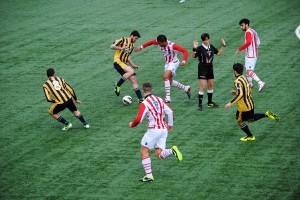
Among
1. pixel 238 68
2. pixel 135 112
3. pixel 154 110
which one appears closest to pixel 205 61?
pixel 238 68

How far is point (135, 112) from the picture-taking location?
1945cm

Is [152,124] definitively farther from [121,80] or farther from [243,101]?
[121,80]

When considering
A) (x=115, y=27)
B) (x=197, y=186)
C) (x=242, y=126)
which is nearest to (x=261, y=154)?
(x=242, y=126)

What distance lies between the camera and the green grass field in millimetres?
14414

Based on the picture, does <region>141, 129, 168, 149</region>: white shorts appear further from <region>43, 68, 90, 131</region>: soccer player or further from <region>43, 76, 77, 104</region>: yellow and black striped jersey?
<region>43, 76, 77, 104</region>: yellow and black striped jersey

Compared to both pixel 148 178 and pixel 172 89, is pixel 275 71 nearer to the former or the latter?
pixel 172 89

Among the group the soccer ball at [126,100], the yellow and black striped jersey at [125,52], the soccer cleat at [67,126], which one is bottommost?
the soccer cleat at [67,126]

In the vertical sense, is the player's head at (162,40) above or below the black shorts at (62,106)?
above

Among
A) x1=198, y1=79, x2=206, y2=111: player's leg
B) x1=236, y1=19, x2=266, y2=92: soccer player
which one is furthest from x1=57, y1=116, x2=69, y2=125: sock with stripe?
x1=236, y1=19, x2=266, y2=92: soccer player

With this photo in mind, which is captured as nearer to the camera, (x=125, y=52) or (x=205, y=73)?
(x=205, y=73)

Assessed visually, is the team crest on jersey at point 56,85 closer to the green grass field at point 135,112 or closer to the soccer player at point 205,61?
the green grass field at point 135,112

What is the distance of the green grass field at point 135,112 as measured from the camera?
567 inches

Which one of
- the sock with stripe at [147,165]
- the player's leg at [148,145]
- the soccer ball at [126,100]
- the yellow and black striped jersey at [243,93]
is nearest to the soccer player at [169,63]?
the soccer ball at [126,100]

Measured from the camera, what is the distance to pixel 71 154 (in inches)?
645
